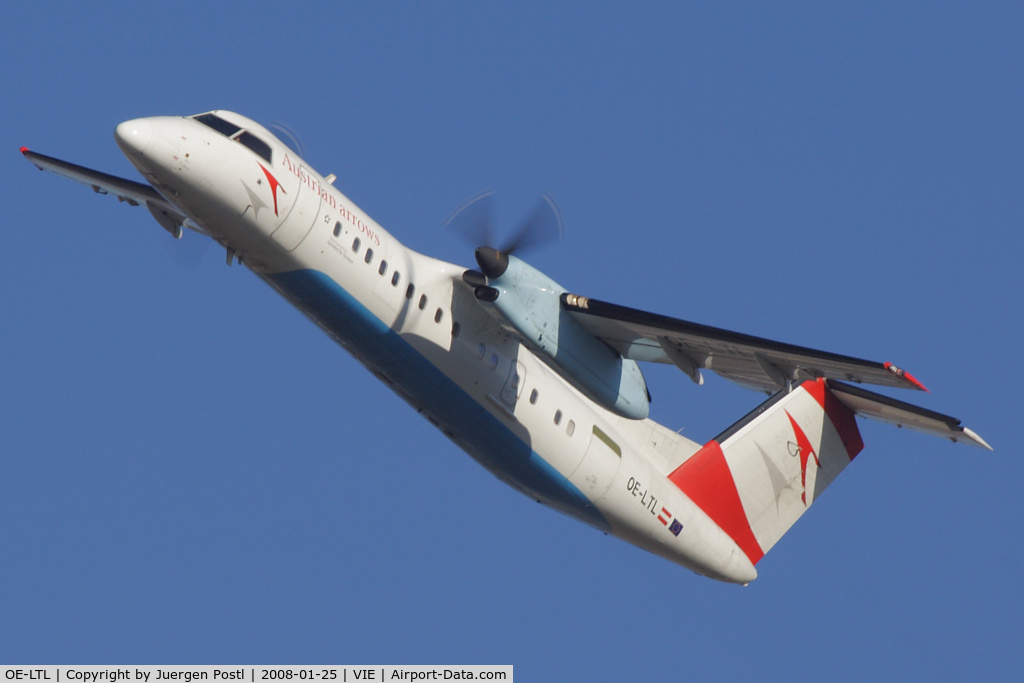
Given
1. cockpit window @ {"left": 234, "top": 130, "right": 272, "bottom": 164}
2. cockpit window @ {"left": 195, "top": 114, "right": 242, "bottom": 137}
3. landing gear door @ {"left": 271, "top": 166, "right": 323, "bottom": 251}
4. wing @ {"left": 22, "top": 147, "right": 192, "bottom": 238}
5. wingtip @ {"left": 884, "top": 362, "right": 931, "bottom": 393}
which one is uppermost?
wing @ {"left": 22, "top": 147, "right": 192, "bottom": 238}

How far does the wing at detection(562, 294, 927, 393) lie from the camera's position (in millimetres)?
13395

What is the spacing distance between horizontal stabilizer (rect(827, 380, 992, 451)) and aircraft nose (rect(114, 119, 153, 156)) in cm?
999

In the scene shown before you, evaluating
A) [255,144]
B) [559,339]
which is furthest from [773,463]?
[255,144]

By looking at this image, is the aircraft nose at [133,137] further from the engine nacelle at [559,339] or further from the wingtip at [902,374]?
the wingtip at [902,374]

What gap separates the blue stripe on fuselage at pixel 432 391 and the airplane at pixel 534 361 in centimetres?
2

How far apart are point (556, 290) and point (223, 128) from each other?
4.31 meters

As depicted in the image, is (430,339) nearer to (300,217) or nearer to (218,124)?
(300,217)

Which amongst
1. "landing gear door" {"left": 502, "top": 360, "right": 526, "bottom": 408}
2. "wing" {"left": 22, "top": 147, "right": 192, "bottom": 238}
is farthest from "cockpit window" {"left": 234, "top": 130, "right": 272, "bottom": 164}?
"landing gear door" {"left": 502, "top": 360, "right": 526, "bottom": 408}

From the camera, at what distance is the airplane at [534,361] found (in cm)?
1323

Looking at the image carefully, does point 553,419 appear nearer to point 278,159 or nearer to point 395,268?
point 395,268

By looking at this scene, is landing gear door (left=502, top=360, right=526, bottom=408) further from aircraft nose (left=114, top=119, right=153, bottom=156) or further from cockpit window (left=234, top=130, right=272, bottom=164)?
aircraft nose (left=114, top=119, right=153, bottom=156)

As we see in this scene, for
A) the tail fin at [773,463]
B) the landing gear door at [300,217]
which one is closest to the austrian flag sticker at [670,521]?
the tail fin at [773,463]

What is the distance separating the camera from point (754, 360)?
1453 centimetres

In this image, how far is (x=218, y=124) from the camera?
43.4 ft
